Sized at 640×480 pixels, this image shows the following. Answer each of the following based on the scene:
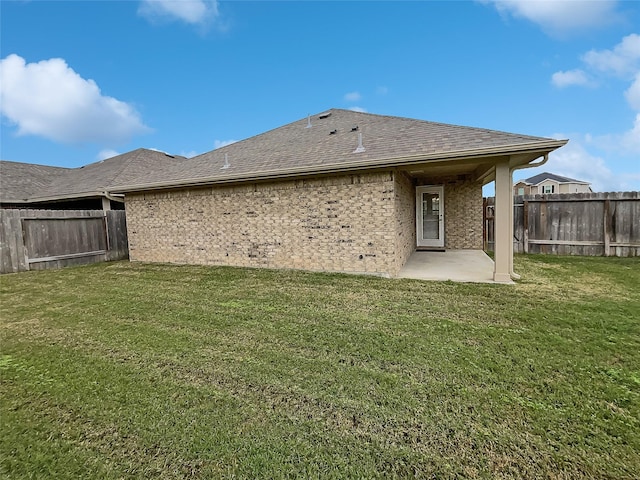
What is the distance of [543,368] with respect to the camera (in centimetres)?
321

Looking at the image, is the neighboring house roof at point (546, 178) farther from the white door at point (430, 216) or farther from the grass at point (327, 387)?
the grass at point (327, 387)

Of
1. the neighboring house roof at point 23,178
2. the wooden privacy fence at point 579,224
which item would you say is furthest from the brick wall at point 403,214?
the neighboring house roof at point 23,178

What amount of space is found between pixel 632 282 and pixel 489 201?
5.43 metres

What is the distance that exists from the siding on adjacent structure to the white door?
331 mm

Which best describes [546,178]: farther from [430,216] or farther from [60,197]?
[60,197]

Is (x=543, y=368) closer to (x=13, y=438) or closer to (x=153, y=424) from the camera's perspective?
(x=153, y=424)

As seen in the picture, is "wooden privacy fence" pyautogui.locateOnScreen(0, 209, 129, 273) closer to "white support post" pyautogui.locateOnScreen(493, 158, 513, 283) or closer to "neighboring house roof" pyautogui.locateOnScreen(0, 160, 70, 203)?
"neighboring house roof" pyautogui.locateOnScreen(0, 160, 70, 203)

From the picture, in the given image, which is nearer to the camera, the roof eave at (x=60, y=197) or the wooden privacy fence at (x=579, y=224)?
the wooden privacy fence at (x=579, y=224)

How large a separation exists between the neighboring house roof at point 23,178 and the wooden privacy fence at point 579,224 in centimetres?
2080

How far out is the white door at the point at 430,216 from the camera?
444 inches

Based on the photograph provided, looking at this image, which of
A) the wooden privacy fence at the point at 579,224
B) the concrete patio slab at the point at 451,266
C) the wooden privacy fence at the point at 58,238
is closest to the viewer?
the concrete patio slab at the point at 451,266

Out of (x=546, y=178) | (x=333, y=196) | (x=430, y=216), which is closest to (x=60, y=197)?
(x=333, y=196)

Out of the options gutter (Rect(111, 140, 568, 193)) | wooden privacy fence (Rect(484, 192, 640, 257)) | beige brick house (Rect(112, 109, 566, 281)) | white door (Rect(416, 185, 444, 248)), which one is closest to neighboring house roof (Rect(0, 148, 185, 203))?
beige brick house (Rect(112, 109, 566, 281))

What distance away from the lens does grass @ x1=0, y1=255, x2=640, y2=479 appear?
2094mm
